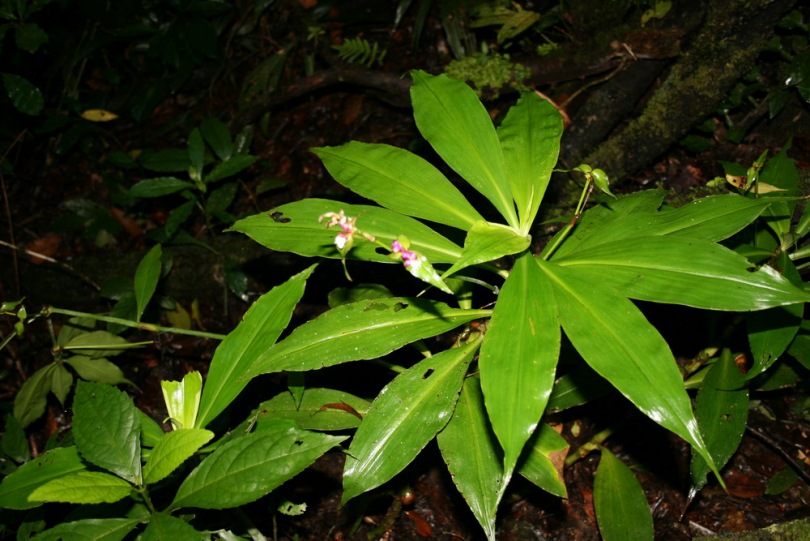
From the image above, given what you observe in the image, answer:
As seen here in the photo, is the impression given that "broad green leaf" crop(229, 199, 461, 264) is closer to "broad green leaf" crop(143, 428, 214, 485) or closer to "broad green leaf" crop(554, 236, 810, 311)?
"broad green leaf" crop(554, 236, 810, 311)

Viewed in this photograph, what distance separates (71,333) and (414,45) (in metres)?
2.75

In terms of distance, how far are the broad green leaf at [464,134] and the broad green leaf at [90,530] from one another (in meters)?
1.42

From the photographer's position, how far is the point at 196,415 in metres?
1.80

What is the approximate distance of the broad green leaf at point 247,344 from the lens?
177 cm

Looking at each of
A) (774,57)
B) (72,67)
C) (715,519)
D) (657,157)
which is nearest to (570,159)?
(657,157)

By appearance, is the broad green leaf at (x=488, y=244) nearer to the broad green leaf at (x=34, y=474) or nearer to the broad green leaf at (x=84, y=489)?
the broad green leaf at (x=84, y=489)

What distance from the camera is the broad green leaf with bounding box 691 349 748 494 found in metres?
1.82

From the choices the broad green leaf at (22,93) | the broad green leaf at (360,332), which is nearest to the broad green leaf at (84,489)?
the broad green leaf at (360,332)

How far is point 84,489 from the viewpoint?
1520 mm

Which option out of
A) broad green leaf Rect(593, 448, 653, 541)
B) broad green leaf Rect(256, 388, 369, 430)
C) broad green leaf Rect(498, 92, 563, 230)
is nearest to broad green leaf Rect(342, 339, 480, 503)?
broad green leaf Rect(256, 388, 369, 430)

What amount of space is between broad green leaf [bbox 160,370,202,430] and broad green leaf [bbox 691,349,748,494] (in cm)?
159

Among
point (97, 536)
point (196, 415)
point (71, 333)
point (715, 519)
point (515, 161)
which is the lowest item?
point (715, 519)

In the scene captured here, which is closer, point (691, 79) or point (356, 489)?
point (356, 489)

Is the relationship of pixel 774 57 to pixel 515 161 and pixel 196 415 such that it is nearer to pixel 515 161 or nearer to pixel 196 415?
pixel 515 161
